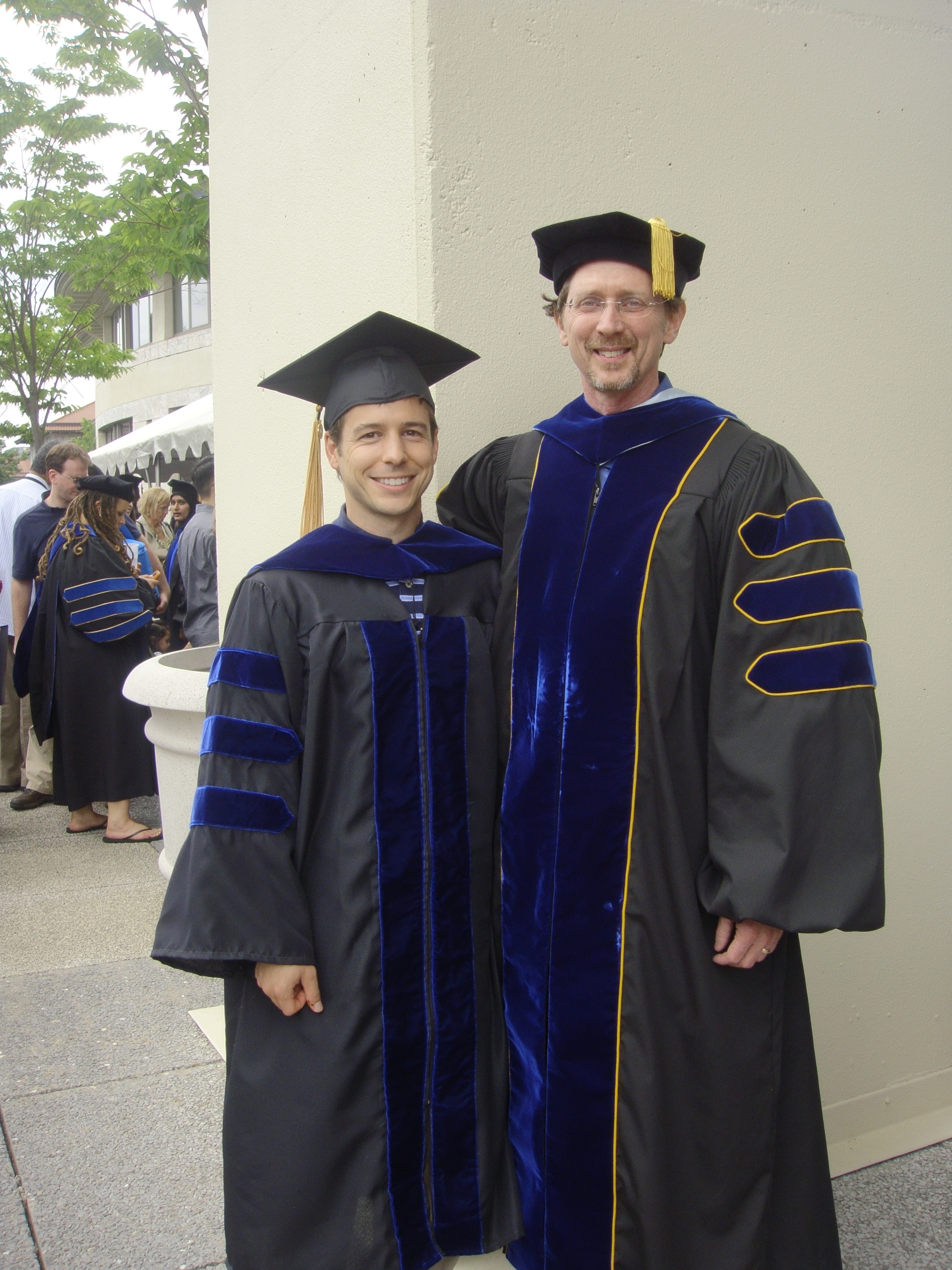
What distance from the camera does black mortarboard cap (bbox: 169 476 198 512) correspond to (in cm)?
931

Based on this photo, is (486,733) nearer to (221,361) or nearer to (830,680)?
(830,680)

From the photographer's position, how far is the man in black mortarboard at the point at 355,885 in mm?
1836

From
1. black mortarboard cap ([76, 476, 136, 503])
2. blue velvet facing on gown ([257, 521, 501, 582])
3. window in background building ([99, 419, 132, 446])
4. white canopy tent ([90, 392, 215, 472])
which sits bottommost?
blue velvet facing on gown ([257, 521, 501, 582])

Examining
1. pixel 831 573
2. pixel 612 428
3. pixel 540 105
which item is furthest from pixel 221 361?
pixel 831 573

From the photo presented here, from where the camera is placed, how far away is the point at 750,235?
2717 mm

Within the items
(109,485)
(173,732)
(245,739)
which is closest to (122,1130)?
(173,732)

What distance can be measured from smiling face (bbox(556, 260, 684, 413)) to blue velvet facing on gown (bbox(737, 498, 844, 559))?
37 cm

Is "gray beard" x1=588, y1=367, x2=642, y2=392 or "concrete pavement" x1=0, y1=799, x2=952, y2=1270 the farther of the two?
"concrete pavement" x1=0, y1=799, x2=952, y2=1270

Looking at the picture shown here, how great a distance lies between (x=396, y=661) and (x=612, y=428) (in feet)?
1.97

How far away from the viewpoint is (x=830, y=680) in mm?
1796

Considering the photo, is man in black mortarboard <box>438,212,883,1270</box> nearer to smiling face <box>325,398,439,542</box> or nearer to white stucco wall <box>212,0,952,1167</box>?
smiling face <box>325,398,439,542</box>

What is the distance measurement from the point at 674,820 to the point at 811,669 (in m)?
0.35

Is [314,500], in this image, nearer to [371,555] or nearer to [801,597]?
[371,555]

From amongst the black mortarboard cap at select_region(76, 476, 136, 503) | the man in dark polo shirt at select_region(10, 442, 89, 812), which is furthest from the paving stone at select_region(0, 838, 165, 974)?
the black mortarboard cap at select_region(76, 476, 136, 503)
